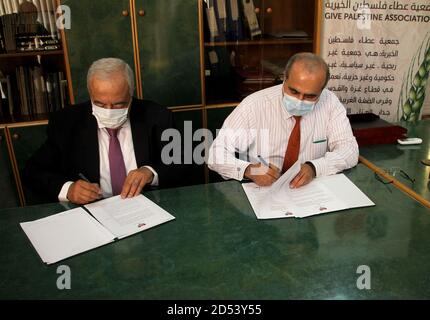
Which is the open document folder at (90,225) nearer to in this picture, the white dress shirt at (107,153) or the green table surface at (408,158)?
the white dress shirt at (107,153)

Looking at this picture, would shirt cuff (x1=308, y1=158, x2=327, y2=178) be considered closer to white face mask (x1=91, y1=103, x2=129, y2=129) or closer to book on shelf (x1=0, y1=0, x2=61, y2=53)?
white face mask (x1=91, y1=103, x2=129, y2=129)

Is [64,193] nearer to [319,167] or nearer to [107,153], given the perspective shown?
[107,153]

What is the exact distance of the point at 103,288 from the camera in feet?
3.42

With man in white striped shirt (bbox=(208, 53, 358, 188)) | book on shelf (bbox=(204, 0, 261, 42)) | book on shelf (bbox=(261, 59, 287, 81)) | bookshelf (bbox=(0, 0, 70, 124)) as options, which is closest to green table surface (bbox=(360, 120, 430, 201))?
man in white striped shirt (bbox=(208, 53, 358, 188))

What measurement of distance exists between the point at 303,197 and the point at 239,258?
18.2 inches

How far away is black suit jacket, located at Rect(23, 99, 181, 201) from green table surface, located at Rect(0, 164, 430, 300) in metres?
0.31

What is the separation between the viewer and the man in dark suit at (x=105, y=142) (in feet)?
5.28

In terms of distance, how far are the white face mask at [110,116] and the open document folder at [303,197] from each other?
60 centimetres

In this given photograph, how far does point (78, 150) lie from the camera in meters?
1.74

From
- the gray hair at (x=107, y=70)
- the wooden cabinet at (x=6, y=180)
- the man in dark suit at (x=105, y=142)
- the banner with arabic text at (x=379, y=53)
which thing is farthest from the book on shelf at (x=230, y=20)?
the wooden cabinet at (x=6, y=180)

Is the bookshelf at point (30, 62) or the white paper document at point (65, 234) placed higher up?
the bookshelf at point (30, 62)

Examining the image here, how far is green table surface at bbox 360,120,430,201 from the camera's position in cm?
163
